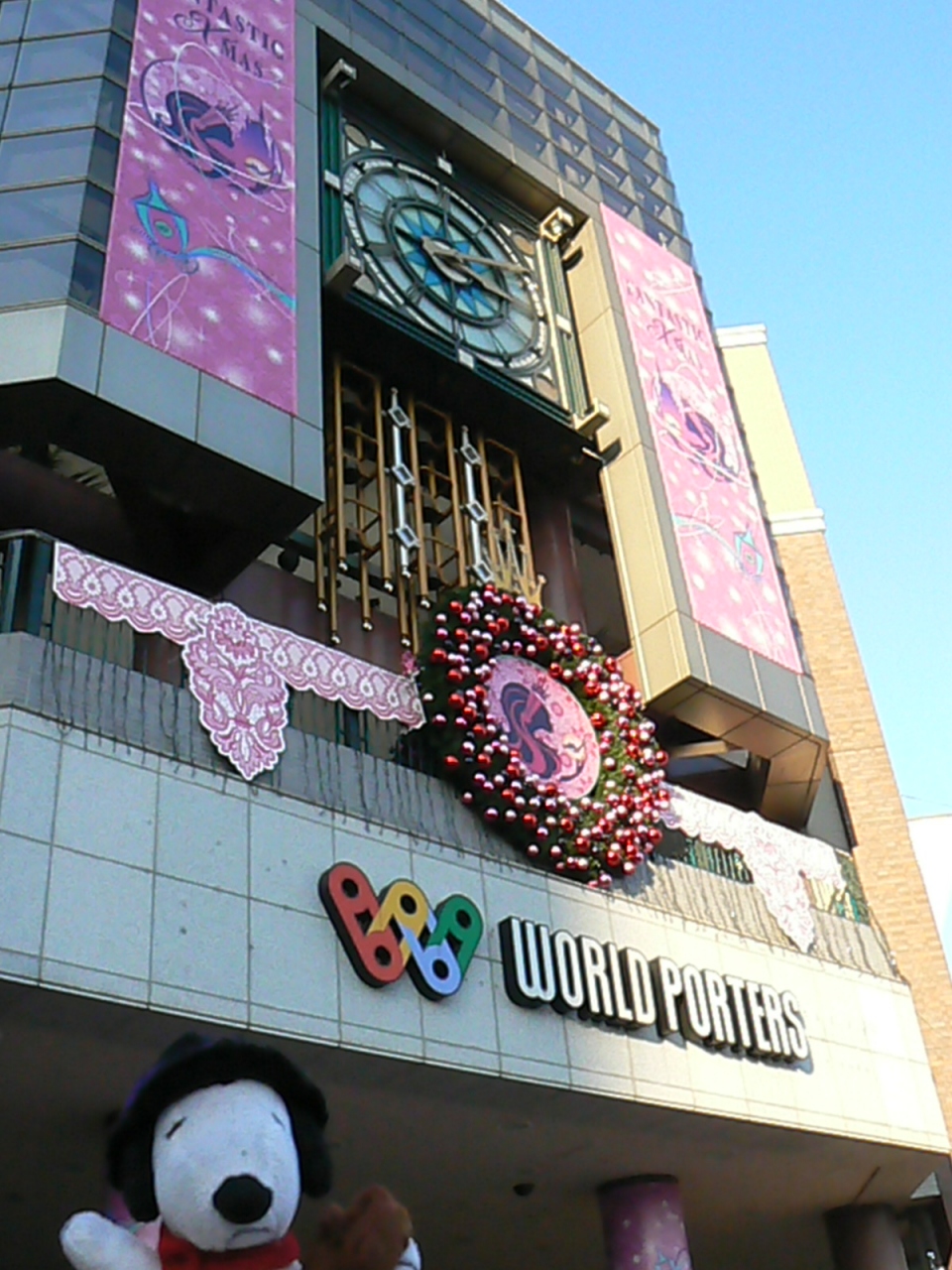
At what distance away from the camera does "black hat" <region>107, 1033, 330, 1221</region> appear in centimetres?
559

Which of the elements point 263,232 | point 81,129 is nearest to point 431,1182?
point 263,232

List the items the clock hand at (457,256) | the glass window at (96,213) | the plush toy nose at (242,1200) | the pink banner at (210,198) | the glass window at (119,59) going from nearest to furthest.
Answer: the plush toy nose at (242,1200)
the glass window at (96,213)
the pink banner at (210,198)
the glass window at (119,59)
the clock hand at (457,256)

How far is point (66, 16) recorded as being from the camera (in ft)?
47.4

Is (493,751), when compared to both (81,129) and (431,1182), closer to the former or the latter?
(431,1182)

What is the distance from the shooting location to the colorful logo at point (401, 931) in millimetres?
10086

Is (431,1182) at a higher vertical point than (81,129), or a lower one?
lower

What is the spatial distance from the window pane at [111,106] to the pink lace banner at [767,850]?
8.77 m

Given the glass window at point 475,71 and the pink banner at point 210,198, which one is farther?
the glass window at point 475,71

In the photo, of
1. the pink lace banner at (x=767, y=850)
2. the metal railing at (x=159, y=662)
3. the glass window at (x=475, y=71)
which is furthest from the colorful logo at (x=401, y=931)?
the glass window at (x=475, y=71)

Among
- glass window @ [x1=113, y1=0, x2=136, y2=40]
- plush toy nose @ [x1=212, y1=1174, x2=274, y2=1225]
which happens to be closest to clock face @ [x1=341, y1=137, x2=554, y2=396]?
glass window @ [x1=113, y1=0, x2=136, y2=40]

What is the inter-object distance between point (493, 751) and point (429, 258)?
25.7 ft

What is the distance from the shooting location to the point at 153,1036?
913cm

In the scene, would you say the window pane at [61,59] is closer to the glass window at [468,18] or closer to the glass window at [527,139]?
the glass window at [527,139]

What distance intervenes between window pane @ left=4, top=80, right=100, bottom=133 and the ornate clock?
142 inches
